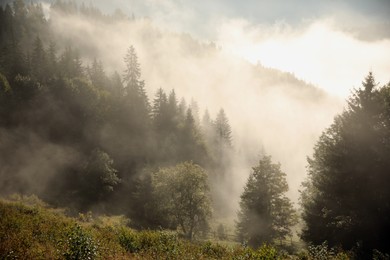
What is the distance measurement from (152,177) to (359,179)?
141ft

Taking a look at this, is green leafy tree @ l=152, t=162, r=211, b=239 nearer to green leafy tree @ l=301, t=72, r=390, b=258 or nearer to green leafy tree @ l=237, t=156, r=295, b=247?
green leafy tree @ l=237, t=156, r=295, b=247

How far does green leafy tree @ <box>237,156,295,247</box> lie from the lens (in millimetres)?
38156

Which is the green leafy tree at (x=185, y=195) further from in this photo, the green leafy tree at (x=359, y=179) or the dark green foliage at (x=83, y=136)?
the green leafy tree at (x=359, y=179)

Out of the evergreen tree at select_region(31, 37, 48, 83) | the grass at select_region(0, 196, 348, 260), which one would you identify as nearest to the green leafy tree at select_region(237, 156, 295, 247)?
the grass at select_region(0, 196, 348, 260)

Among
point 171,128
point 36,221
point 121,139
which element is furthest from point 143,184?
point 36,221

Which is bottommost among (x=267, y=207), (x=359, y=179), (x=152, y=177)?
(x=267, y=207)

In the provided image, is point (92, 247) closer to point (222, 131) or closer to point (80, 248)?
point (80, 248)

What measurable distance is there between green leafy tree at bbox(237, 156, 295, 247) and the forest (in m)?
0.15

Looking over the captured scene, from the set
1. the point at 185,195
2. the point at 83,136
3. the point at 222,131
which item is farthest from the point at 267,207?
the point at 222,131

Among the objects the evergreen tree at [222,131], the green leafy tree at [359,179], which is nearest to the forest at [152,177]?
the green leafy tree at [359,179]

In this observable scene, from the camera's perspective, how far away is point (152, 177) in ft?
197

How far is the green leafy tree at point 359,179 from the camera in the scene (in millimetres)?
22312

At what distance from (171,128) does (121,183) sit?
2341 cm

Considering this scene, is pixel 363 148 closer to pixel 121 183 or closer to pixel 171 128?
pixel 121 183
